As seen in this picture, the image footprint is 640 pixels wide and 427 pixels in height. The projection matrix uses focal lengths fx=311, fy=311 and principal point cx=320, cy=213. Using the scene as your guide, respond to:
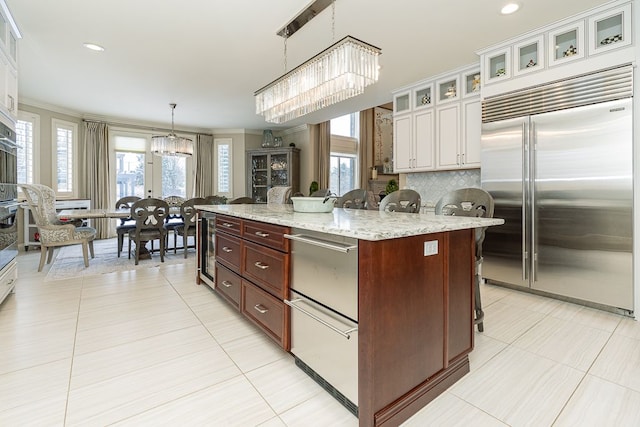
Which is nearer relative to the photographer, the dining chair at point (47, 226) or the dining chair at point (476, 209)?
the dining chair at point (476, 209)

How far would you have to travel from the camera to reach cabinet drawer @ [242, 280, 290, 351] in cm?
181

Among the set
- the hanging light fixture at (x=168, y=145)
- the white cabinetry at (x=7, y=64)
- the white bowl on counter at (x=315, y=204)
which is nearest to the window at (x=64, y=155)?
the hanging light fixture at (x=168, y=145)

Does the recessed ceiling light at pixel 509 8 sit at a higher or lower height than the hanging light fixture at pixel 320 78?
higher

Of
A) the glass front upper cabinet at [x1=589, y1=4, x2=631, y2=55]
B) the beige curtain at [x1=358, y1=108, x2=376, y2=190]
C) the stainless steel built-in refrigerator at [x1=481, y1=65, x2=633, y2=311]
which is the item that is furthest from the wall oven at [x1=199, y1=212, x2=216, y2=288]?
the beige curtain at [x1=358, y1=108, x2=376, y2=190]

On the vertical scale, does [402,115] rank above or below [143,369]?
above

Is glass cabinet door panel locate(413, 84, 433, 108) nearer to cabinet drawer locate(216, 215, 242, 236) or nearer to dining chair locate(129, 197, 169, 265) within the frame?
cabinet drawer locate(216, 215, 242, 236)

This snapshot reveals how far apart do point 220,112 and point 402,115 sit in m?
3.53

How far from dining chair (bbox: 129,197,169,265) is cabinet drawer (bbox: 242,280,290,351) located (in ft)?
8.93

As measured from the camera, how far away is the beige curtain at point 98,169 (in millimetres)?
6191

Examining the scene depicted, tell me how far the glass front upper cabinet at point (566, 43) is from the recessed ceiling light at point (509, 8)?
566 millimetres

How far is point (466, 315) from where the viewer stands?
5.69 ft

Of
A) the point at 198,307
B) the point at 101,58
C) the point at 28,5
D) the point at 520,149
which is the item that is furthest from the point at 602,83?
the point at 101,58

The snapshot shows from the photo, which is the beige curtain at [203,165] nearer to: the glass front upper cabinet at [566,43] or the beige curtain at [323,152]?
the beige curtain at [323,152]

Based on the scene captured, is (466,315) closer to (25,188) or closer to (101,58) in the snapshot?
(101,58)
